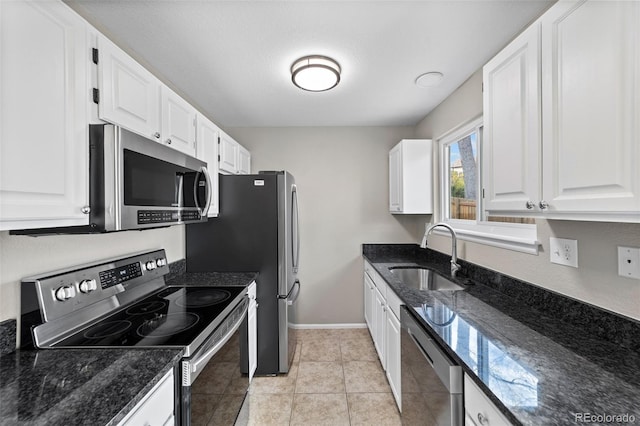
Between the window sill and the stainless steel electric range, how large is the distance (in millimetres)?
1687

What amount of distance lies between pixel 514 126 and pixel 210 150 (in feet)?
6.42

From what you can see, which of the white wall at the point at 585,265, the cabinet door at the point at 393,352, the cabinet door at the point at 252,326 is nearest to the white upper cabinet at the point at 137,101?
the cabinet door at the point at 252,326

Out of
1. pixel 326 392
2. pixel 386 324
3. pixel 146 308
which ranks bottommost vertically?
pixel 326 392

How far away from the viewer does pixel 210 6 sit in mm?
1445

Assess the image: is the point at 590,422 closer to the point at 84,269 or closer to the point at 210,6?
the point at 84,269

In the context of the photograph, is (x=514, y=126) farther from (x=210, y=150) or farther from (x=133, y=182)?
(x=210, y=150)

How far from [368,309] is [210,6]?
289cm

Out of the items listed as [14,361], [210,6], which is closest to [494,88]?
[210,6]

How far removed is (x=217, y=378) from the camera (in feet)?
4.60

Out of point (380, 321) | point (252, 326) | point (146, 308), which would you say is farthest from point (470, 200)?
point (146, 308)

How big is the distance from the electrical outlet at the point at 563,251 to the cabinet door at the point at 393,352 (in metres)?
0.94

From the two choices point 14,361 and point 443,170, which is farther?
point 443,170

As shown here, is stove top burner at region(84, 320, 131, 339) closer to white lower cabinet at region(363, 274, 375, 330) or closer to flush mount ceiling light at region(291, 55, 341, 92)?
flush mount ceiling light at region(291, 55, 341, 92)

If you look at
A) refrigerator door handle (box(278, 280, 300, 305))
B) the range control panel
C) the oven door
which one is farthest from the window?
the range control panel
